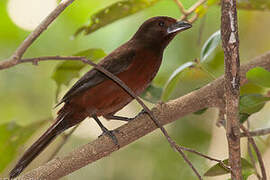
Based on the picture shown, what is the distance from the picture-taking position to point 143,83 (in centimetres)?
371

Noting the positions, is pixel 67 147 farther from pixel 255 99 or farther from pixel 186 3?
pixel 255 99

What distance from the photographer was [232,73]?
7.13 feet

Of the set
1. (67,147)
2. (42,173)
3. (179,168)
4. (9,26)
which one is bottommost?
(179,168)

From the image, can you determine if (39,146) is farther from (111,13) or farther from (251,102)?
(251,102)

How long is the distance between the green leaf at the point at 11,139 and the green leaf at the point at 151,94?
0.84m

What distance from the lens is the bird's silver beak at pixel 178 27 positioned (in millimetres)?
3574

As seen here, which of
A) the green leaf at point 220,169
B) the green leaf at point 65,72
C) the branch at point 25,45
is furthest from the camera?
the green leaf at point 65,72

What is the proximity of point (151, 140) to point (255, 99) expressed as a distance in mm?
2911

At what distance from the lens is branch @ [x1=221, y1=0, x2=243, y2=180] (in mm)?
2082

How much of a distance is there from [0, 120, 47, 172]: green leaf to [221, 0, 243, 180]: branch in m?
1.74

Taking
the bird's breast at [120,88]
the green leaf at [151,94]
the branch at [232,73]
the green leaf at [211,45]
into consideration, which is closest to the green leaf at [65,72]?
the bird's breast at [120,88]

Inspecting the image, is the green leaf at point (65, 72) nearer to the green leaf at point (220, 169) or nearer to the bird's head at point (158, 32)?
the bird's head at point (158, 32)

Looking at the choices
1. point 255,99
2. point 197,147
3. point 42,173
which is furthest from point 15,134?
point 197,147

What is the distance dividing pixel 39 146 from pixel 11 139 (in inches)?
9.2
